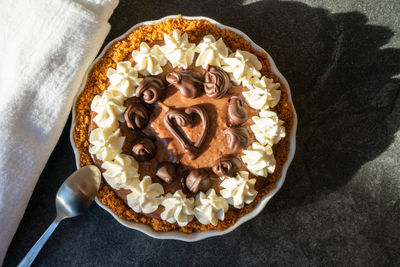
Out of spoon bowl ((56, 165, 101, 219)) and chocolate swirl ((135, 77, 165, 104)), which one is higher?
chocolate swirl ((135, 77, 165, 104))

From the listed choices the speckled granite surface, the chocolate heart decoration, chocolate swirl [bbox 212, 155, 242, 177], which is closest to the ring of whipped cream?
chocolate swirl [bbox 212, 155, 242, 177]

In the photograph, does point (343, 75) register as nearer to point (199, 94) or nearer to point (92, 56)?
point (199, 94)

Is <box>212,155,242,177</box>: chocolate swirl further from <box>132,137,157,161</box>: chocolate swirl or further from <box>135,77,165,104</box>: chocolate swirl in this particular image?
<box>135,77,165,104</box>: chocolate swirl

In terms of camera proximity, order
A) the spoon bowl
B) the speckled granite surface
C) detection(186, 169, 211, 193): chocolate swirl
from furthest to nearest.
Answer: the speckled granite surface < the spoon bowl < detection(186, 169, 211, 193): chocolate swirl

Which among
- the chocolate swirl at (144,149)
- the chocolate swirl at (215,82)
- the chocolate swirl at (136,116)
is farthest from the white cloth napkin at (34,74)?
the chocolate swirl at (215,82)

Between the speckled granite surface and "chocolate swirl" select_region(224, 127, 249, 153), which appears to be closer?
"chocolate swirl" select_region(224, 127, 249, 153)

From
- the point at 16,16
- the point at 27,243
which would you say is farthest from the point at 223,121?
the point at 27,243
